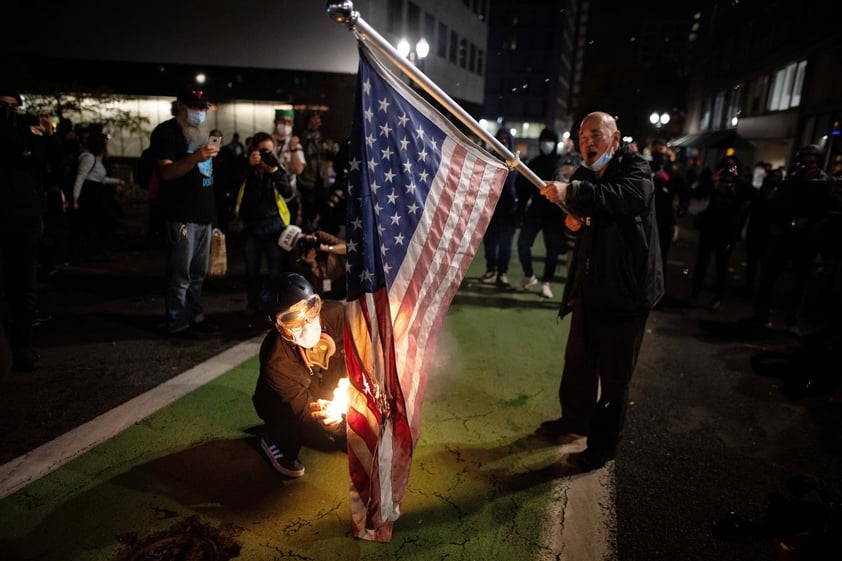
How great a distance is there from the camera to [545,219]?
759 centimetres

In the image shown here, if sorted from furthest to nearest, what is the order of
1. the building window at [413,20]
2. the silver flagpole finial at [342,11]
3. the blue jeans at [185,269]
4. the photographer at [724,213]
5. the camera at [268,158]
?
the building window at [413,20]
the photographer at [724,213]
the camera at [268,158]
the blue jeans at [185,269]
the silver flagpole finial at [342,11]

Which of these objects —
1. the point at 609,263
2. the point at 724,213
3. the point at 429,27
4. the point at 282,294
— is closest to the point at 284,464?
the point at 282,294

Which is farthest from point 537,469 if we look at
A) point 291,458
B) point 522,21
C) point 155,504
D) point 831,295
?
point 522,21

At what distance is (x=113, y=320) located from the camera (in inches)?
238

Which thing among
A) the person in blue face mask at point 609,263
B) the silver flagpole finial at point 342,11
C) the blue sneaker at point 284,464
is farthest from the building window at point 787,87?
the blue sneaker at point 284,464

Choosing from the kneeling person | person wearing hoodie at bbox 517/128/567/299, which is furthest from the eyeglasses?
person wearing hoodie at bbox 517/128/567/299

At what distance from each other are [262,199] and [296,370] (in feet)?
10.3

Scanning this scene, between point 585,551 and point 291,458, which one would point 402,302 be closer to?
point 291,458

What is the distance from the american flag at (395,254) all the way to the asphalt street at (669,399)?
142 centimetres

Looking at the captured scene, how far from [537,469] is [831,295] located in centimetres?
665

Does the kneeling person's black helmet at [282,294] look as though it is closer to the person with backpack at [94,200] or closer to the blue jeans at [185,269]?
the blue jeans at [185,269]

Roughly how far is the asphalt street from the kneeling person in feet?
5.62

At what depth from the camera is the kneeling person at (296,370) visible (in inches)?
124

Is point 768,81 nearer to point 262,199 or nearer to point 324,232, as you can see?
point 324,232
